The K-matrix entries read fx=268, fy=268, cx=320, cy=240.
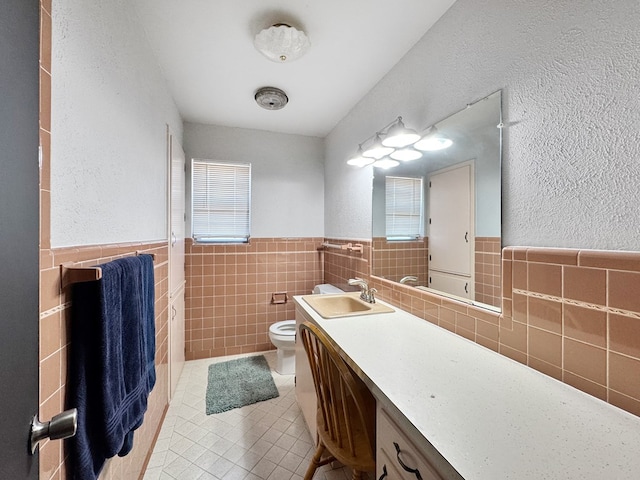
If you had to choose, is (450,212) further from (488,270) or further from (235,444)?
(235,444)

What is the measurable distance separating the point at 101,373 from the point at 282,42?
1.63 meters

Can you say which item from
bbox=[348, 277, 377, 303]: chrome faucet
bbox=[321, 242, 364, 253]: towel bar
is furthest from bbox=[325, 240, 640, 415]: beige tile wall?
bbox=[321, 242, 364, 253]: towel bar

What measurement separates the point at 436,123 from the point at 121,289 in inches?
61.6

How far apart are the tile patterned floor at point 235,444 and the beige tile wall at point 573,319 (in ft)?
3.64

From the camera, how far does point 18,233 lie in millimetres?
460

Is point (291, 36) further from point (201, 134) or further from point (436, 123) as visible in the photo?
point (201, 134)

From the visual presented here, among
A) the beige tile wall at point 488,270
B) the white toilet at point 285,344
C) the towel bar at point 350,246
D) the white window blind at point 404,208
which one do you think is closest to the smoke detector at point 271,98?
the white window blind at point 404,208

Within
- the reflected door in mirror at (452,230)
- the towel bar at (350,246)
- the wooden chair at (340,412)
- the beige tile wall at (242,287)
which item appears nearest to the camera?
the wooden chair at (340,412)

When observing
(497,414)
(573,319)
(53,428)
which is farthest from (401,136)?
(53,428)

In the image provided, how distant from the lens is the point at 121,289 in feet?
3.03

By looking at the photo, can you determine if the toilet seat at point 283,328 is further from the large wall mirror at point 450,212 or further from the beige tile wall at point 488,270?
the beige tile wall at point 488,270

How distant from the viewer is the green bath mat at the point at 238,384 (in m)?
1.98

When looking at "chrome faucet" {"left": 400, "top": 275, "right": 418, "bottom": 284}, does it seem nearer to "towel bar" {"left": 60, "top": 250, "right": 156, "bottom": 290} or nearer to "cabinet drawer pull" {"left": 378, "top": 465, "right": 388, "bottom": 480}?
"cabinet drawer pull" {"left": 378, "top": 465, "right": 388, "bottom": 480}

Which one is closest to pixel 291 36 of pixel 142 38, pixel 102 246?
pixel 142 38
